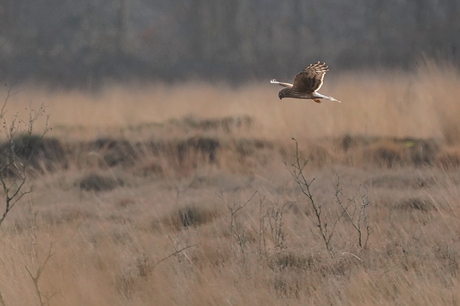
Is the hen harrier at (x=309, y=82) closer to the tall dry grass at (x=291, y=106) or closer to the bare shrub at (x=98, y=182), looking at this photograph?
the bare shrub at (x=98, y=182)

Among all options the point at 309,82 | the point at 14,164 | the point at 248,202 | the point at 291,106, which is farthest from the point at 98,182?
the point at 291,106

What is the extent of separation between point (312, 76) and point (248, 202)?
5.96ft

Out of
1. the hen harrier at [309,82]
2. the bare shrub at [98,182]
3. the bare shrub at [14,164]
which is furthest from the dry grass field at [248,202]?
the hen harrier at [309,82]

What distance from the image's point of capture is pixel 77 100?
Result: 10094mm

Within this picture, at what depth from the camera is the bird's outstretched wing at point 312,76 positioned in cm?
308

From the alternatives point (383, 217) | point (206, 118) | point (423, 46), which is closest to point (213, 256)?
point (383, 217)

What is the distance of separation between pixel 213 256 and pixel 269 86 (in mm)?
6297

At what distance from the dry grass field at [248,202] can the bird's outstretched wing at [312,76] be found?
2.35 feet

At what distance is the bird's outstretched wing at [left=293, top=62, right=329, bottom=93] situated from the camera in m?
3.08

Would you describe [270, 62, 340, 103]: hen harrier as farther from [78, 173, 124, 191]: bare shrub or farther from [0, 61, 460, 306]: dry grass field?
[78, 173, 124, 191]: bare shrub

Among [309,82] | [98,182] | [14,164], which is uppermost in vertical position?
[309,82]

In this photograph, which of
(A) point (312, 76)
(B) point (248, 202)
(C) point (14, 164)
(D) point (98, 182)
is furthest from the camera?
(D) point (98, 182)

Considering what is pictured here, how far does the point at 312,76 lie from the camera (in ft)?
10.1

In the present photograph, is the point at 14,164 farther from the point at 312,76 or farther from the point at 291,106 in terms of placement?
the point at 291,106
